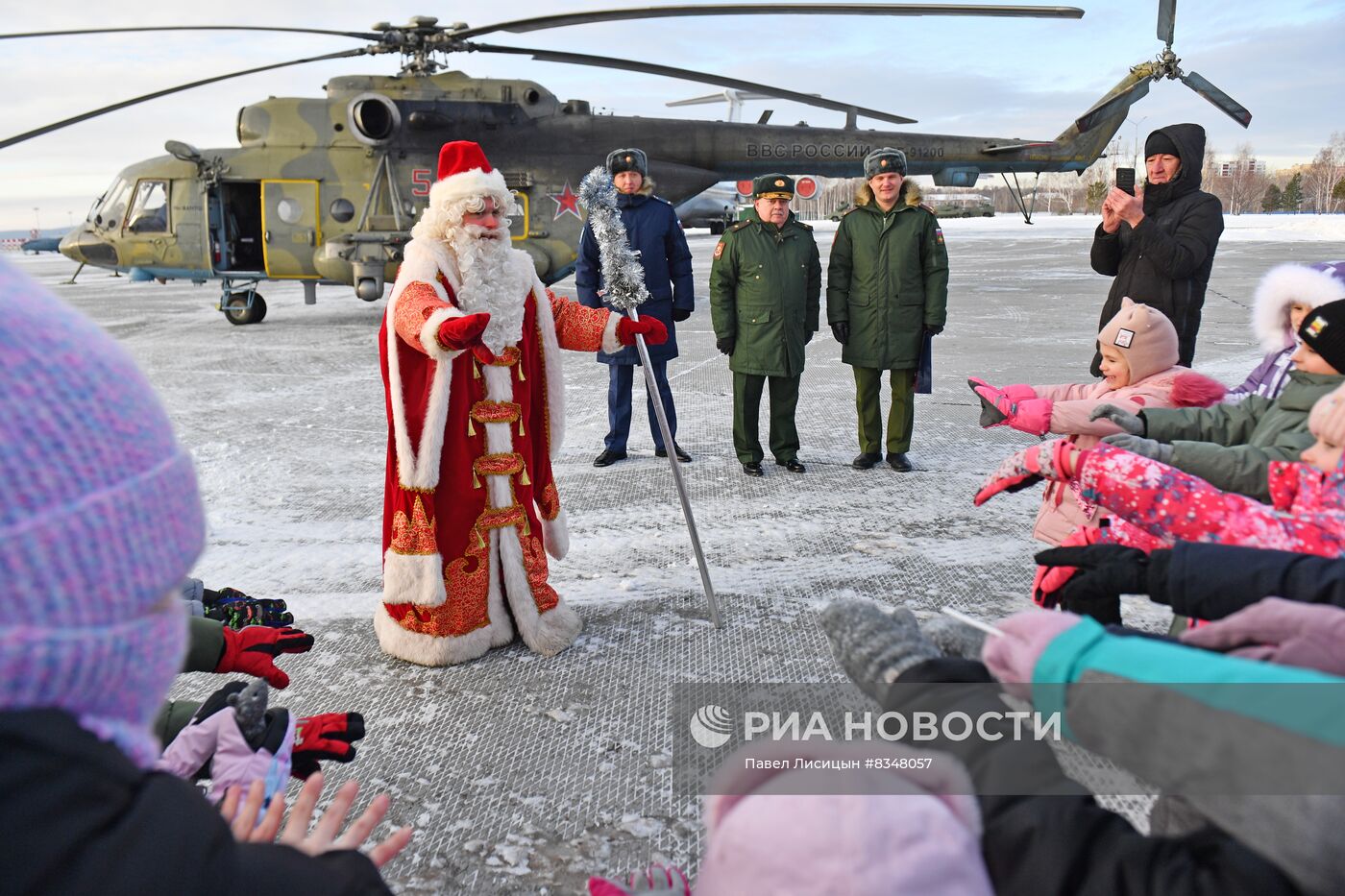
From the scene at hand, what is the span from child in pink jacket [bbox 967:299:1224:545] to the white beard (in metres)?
1.52

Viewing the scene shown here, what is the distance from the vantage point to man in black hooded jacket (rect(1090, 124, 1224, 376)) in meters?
4.22

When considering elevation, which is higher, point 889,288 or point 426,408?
point 889,288

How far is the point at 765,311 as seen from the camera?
16.8 ft

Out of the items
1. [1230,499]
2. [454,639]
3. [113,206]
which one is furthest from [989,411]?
[113,206]

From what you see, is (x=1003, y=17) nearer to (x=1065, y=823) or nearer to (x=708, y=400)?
(x=708, y=400)

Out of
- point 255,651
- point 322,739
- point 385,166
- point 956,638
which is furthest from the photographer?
point 385,166

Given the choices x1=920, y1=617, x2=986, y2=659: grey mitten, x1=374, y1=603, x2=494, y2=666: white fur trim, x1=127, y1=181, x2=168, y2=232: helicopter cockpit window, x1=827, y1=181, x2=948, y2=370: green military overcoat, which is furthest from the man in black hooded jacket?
x1=127, y1=181, x2=168, y2=232: helicopter cockpit window

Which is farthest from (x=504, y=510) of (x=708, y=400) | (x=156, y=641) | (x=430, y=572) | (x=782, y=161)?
(x=782, y=161)

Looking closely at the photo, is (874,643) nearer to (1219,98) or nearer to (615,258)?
(615,258)

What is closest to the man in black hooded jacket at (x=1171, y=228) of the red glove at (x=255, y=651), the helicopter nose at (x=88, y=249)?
the red glove at (x=255, y=651)

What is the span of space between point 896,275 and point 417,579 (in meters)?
3.30

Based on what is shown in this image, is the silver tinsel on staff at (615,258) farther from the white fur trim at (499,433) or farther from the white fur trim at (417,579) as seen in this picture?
the white fur trim at (417,579)

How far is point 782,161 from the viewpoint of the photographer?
1070 cm

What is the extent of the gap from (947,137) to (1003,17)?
16.3 ft
